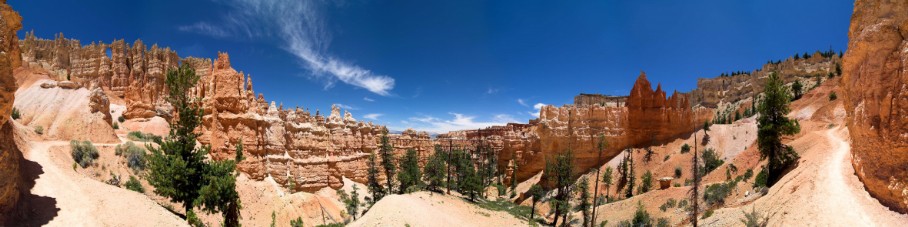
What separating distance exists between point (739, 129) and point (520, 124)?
52318 mm

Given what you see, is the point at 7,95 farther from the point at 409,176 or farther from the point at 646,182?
the point at 646,182

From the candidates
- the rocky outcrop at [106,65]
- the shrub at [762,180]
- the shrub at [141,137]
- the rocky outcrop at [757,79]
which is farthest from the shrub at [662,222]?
the rocky outcrop at [757,79]

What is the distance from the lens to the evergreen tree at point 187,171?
16.9m

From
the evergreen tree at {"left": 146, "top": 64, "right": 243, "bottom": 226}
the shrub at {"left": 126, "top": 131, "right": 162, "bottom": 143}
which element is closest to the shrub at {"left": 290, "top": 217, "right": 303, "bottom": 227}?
the evergreen tree at {"left": 146, "top": 64, "right": 243, "bottom": 226}

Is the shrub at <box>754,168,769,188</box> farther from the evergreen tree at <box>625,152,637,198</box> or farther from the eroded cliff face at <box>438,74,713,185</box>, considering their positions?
the eroded cliff face at <box>438,74,713,185</box>

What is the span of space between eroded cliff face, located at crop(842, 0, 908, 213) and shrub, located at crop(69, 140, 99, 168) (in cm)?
3396

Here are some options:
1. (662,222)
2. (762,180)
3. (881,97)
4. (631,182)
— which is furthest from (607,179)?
(881,97)

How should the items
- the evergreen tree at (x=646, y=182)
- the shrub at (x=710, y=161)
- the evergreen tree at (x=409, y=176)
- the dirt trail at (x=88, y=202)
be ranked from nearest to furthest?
the dirt trail at (x=88, y=202)
the evergreen tree at (x=409, y=176)
the shrub at (x=710, y=161)
the evergreen tree at (x=646, y=182)

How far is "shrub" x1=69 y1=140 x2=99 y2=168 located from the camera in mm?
19547

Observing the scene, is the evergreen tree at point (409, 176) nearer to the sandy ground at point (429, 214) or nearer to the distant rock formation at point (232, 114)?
the distant rock formation at point (232, 114)

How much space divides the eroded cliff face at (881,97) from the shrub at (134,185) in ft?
101

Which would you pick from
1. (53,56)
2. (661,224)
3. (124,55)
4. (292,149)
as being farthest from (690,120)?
(53,56)

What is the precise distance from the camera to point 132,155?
22.3 m

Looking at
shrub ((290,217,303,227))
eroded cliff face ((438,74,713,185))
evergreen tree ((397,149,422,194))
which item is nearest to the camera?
shrub ((290,217,303,227))
